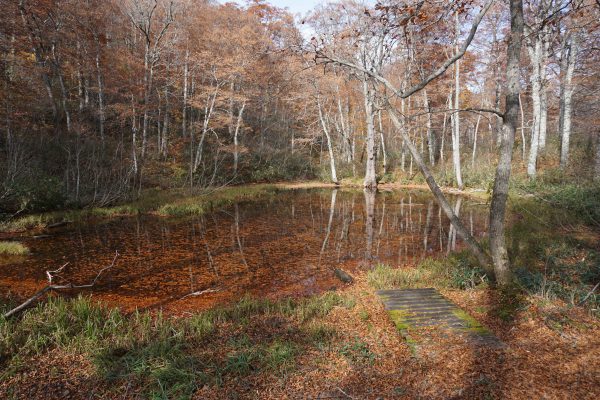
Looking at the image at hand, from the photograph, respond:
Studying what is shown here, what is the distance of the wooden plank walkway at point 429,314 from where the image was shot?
3.77 m

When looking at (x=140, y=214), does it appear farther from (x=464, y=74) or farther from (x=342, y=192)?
(x=464, y=74)

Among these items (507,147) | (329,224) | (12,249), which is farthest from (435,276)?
(12,249)

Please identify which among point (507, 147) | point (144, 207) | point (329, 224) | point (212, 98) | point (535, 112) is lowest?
point (329, 224)

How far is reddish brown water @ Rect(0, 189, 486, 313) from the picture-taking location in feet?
20.9

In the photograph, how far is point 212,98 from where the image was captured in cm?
2261

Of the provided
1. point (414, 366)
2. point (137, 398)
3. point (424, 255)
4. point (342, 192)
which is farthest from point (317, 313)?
point (342, 192)

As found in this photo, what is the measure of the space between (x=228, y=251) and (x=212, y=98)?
654 inches

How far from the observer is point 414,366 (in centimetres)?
321

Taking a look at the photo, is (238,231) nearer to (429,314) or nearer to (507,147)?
(429,314)

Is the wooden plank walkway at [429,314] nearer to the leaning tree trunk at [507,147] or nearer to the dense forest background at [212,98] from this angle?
the leaning tree trunk at [507,147]

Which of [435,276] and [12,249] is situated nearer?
[435,276]

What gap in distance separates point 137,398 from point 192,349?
0.86 meters

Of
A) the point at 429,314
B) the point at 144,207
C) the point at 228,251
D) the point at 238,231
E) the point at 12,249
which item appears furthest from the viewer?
the point at 144,207

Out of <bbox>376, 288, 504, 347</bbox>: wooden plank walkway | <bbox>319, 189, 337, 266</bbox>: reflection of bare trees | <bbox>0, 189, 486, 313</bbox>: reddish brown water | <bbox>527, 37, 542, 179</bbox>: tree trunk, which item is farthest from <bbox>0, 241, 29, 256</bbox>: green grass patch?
<bbox>527, 37, 542, 179</bbox>: tree trunk
